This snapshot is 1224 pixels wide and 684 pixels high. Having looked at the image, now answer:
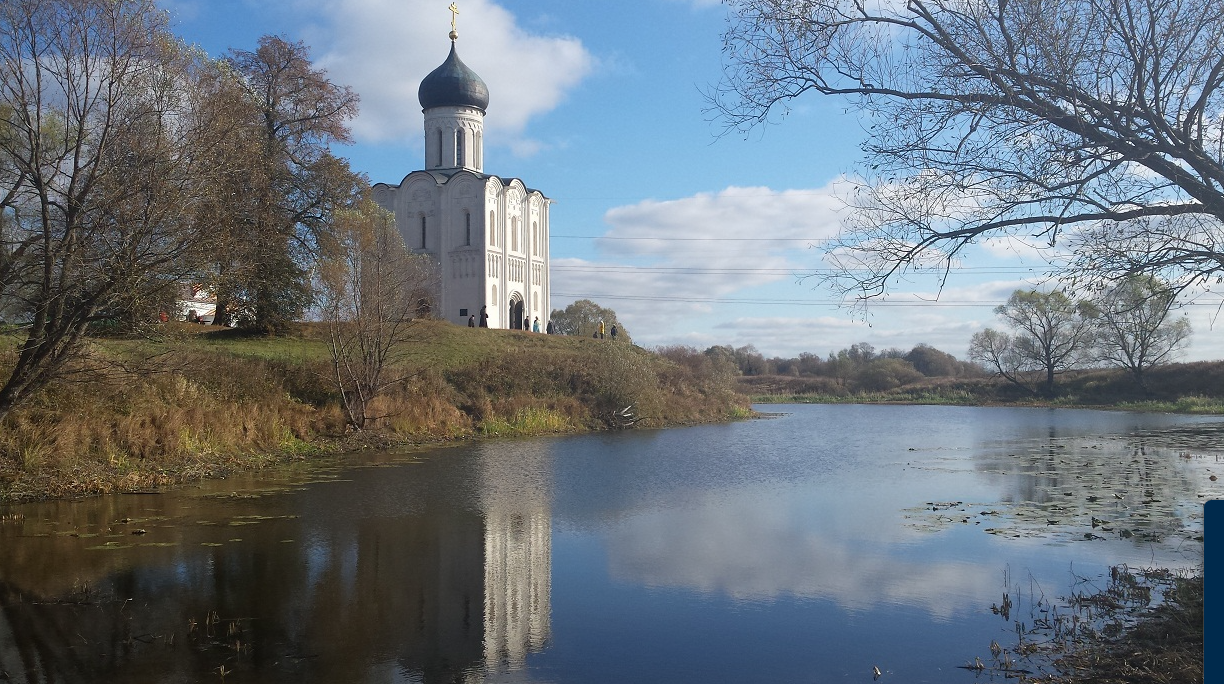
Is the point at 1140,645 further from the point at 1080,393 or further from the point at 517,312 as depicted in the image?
the point at 1080,393

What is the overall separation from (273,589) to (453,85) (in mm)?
39731

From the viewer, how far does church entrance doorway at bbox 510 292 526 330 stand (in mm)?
48166

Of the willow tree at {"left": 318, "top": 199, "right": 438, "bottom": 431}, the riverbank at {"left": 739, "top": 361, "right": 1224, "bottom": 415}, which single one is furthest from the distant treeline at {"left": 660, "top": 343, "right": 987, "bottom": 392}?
the willow tree at {"left": 318, "top": 199, "right": 438, "bottom": 431}

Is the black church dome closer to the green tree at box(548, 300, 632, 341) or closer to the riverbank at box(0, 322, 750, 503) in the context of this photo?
the riverbank at box(0, 322, 750, 503)

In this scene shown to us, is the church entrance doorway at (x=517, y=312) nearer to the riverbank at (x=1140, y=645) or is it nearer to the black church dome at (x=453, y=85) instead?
the black church dome at (x=453, y=85)

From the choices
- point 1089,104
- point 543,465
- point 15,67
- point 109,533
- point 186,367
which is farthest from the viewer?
point 543,465

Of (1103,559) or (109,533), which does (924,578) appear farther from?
(109,533)

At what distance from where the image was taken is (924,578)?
9.20m

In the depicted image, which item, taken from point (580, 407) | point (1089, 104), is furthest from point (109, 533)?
point (580, 407)

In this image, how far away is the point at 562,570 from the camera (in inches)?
379

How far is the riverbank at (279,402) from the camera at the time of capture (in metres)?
14.7

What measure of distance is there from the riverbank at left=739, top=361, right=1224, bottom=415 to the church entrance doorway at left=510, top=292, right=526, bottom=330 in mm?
17331

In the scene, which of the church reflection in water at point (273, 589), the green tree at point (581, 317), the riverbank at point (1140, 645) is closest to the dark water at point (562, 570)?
the church reflection in water at point (273, 589)

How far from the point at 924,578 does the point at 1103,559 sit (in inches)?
99.8
